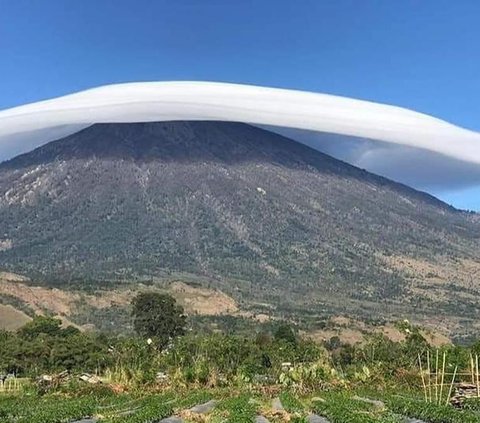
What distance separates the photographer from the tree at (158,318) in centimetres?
9031

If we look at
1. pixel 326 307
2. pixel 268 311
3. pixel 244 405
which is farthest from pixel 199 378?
pixel 326 307

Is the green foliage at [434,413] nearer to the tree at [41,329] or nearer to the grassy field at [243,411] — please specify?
the grassy field at [243,411]

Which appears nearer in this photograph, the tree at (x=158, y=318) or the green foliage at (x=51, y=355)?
the green foliage at (x=51, y=355)

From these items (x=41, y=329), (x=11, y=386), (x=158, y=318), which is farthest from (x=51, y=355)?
(x=158, y=318)

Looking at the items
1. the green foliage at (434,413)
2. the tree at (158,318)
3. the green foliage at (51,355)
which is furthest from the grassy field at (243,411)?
the tree at (158,318)

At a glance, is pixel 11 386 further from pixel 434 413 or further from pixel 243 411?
pixel 434 413

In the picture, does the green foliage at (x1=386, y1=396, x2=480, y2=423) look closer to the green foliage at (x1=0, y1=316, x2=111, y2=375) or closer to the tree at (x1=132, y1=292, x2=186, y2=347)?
the green foliage at (x1=0, y1=316, x2=111, y2=375)

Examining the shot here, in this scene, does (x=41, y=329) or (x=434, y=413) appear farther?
(x=41, y=329)

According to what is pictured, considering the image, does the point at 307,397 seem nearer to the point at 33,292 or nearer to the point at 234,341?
the point at 234,341

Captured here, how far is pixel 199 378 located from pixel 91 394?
6.39 metres

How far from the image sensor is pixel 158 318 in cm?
9038

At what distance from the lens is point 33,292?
149 metres

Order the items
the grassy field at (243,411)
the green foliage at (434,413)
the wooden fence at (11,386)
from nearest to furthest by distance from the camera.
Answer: the green foliage at (434,413), the grassy field at (243,411), the wooden fence at (11,386)

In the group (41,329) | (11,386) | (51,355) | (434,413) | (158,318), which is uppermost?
(434,413)
